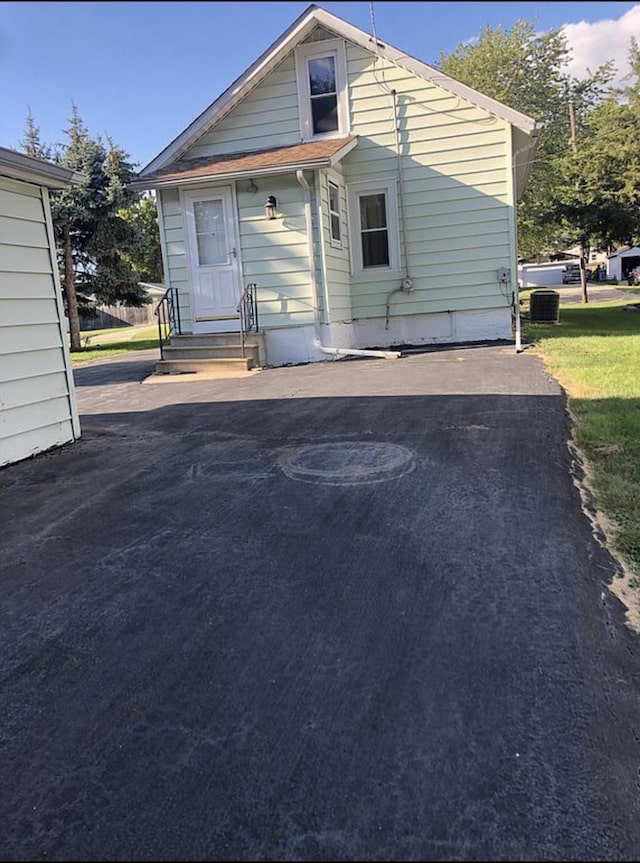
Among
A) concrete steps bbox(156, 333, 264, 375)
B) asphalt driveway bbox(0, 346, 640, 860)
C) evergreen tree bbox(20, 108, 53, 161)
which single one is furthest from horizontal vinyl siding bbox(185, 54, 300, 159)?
evergreen tree bbox(20, 108, 53, 161)

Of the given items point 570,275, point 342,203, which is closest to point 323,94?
point 342,203

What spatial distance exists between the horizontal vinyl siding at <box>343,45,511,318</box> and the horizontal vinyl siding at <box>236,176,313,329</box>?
2.02 metres

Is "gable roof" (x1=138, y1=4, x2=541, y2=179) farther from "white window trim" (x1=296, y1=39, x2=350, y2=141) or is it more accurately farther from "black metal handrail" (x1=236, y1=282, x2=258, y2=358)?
"black metal handrail" (x1=236, y1=282, x2=258, y2=358)

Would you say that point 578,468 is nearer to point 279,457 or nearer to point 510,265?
point 279,457

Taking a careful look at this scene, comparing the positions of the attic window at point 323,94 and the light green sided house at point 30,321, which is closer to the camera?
the light green sided house at point 30,321

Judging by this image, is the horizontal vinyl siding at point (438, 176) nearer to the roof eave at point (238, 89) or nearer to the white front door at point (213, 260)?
the roof eave at point (238, 89)

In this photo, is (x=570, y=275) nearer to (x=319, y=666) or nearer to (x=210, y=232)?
(x=210, y=232)

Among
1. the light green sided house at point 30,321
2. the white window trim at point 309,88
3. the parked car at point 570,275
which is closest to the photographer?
the light green sided house at point 30,321

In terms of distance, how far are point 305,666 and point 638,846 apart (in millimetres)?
1137

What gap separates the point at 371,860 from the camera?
1544 mm

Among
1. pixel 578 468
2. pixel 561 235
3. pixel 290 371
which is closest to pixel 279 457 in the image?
pixel 578 468

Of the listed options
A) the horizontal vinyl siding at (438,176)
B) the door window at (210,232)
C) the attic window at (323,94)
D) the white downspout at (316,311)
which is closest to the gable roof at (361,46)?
the horizontal vinyl siding at (438,176)

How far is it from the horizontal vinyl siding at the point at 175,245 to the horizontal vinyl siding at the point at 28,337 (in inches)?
211

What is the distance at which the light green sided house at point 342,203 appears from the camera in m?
10.8
